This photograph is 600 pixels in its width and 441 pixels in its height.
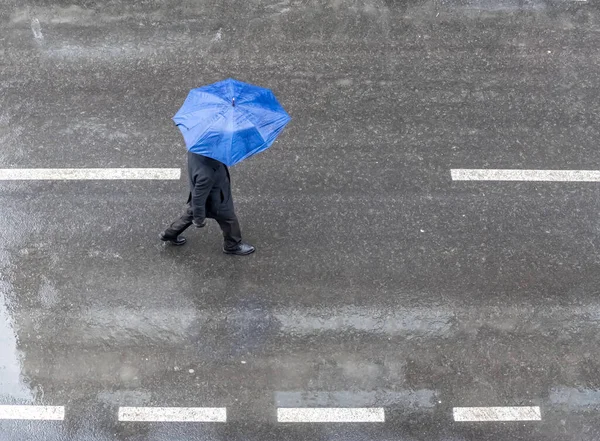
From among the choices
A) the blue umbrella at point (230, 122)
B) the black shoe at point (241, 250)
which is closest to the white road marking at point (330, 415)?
the black shoe at point (241, 250)

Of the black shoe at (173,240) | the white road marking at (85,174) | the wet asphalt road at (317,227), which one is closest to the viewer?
the wet asphalt road at (317,227)

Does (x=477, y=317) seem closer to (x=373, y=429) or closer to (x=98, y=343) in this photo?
(x=373, y=429)

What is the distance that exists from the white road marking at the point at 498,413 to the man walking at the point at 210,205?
2607mm

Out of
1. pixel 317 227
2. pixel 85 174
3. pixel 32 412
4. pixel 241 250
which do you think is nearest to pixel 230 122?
pixel 241 250

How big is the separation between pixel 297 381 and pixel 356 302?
1003 millimetres

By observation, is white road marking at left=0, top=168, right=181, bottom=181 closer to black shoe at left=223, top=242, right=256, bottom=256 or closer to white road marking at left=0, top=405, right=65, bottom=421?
black shoe at left=223, top=242, right=256, bottom=256

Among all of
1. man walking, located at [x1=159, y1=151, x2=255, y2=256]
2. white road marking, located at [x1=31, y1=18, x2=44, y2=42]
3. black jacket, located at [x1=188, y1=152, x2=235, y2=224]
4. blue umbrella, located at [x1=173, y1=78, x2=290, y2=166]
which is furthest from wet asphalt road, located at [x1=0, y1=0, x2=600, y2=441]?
blue umbrella, located at [x1=173, y1=78, x2=290, y2=166]

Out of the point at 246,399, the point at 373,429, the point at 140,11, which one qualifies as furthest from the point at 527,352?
the point at 140,11

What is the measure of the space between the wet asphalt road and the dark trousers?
231mm

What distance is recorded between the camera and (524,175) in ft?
24.4

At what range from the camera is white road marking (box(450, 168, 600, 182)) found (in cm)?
742

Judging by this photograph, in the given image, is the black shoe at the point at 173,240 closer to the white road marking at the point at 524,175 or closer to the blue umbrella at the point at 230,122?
the blue umbrella at the point at 230,122

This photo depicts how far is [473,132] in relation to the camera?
779 centimetres

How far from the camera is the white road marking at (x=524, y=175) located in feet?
24.3
